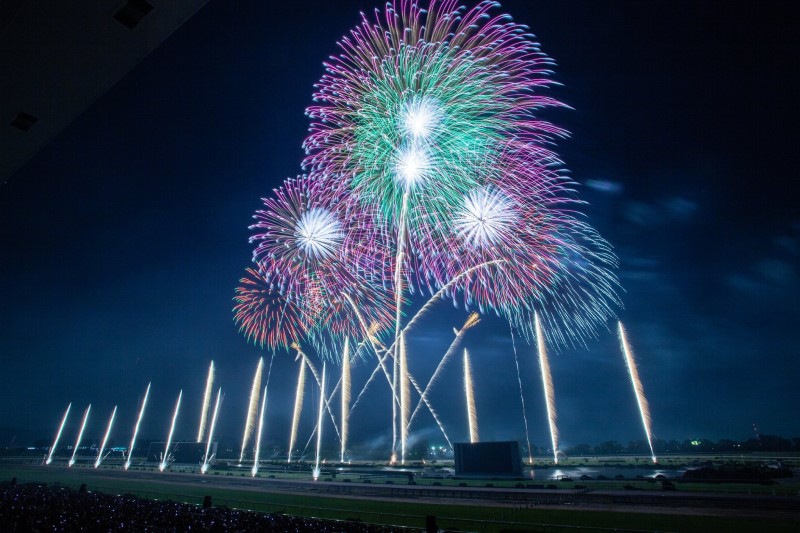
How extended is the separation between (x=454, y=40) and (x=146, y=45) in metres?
26.4

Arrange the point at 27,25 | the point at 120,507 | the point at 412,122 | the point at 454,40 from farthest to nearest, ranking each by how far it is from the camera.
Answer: the point at 412,122, the point at 454,40, the point at 120,507, the point at 27,25

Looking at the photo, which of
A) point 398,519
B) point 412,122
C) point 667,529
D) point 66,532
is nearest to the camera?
point 66,532

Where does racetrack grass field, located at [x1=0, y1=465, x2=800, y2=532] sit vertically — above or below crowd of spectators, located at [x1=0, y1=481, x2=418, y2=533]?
below

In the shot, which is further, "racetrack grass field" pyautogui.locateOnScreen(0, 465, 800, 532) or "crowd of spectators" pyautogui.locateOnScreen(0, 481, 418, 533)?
"racetrack grass field" pyautogui.locateOnScreen(0, 465, 800, 532)

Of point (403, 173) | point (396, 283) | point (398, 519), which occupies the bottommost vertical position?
point (398, 519)

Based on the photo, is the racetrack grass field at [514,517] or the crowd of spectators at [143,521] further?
the racetrack grass field at [514,517]

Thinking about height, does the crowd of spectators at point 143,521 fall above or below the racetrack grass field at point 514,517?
above

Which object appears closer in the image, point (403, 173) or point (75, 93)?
point (75, 93)

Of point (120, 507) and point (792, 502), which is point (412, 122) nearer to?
point (120, 507)

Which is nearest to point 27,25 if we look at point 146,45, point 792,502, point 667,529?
point 146,45

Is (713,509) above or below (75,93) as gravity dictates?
below

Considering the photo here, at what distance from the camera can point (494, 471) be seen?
158 ft

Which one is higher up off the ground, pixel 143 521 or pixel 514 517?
pixel 143 521

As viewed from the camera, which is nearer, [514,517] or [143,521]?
[143,521]
